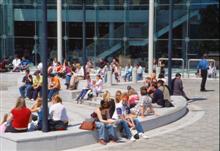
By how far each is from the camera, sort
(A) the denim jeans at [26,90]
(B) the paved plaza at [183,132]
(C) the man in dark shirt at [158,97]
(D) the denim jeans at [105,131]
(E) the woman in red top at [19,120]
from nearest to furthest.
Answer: (E) the woman in red top at [19,120]
(B) the paved plaza at [183,132]
(D) the denim jeans at [105,131]
(C) the man in dark shirt at [158,97]
(A) the denim jeans at [26,90]

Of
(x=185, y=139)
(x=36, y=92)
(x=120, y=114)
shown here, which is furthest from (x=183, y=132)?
(x=36, y=92)

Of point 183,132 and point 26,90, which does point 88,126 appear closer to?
point 183,132

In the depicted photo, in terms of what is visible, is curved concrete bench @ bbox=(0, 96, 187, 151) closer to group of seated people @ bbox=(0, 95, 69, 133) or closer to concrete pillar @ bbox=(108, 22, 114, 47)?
group of seated people @ bbox=(0, 95, 69, 133)

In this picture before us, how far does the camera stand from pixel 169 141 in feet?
41.5

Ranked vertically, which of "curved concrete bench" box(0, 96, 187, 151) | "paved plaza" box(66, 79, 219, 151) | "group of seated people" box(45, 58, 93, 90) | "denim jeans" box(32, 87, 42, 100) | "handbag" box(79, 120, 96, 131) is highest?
Answer: "group of seated people" box(45, 58, 93, 90)

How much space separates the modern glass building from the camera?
37219mm

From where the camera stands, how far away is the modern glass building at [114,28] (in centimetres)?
3722

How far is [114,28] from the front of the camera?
39812mm

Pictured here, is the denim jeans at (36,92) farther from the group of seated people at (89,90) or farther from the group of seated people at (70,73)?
the group of seated people at (89,90)

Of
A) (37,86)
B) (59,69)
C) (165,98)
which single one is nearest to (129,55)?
(59,69)

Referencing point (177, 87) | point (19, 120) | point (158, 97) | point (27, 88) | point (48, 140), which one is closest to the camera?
point (48, 140)

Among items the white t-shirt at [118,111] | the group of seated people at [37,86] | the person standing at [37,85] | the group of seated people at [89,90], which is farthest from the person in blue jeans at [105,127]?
the person standing at [37,85]

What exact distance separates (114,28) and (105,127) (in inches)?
1098

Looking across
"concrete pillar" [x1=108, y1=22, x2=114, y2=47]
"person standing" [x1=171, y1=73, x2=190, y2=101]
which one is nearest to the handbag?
"person standing" [x1=171, y1=73, x2=190, y2=101]
